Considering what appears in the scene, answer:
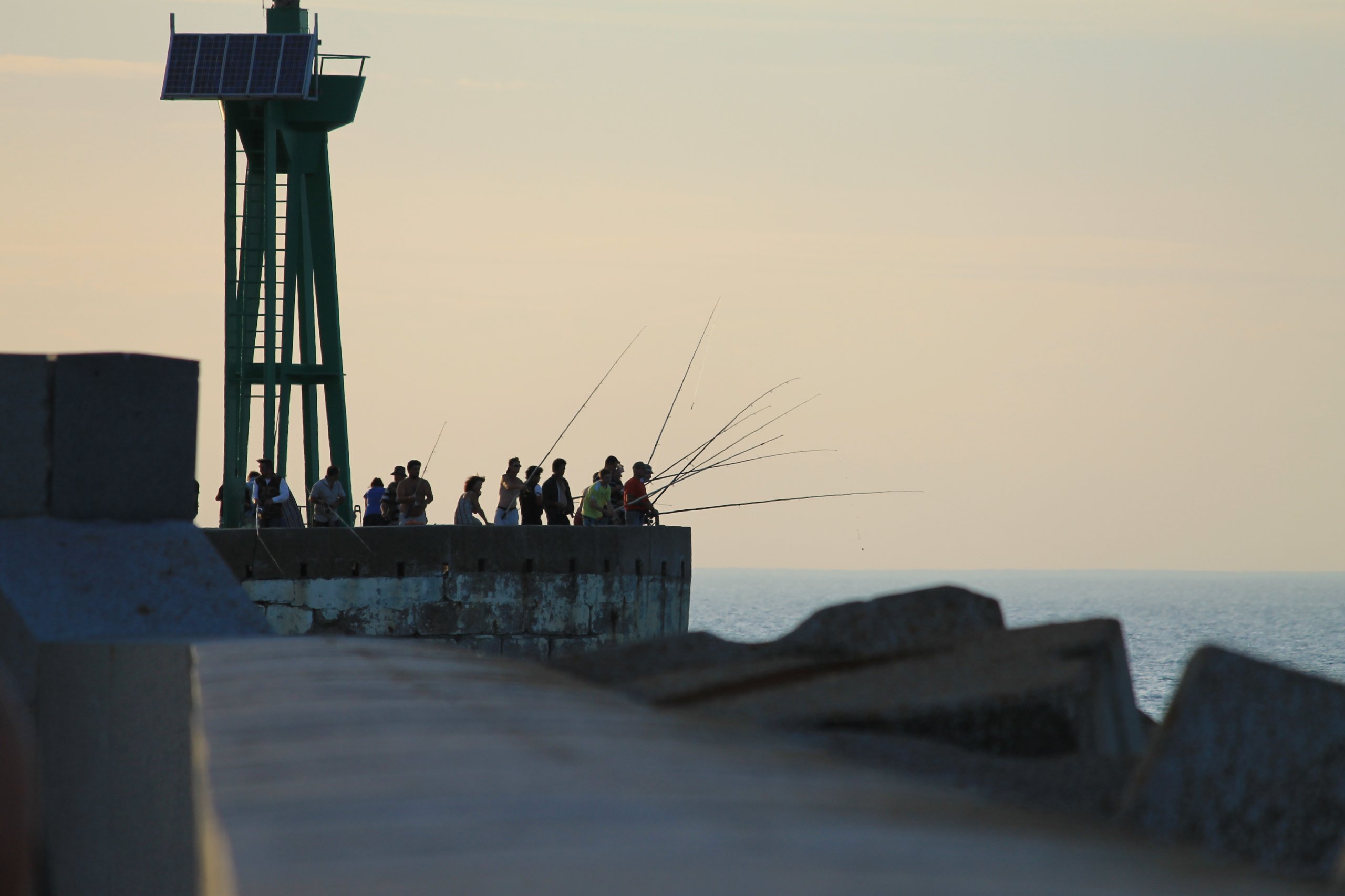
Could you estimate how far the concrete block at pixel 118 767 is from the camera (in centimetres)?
454

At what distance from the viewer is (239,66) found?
75.3 ft

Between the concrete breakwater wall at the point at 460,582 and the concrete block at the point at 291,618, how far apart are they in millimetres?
11

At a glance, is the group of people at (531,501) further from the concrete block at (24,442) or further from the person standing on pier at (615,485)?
the concrete block at (24,442)

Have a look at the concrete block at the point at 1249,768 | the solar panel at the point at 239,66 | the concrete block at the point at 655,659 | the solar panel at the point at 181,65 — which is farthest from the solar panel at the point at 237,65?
the concrete block at the point at 1249,768

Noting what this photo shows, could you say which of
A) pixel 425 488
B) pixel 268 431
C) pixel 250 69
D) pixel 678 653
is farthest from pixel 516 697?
pixel 250 69

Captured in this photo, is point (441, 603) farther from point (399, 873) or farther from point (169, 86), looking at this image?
point (399, 873)

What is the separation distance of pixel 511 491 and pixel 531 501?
1.53ft

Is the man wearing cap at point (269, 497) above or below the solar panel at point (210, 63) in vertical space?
below

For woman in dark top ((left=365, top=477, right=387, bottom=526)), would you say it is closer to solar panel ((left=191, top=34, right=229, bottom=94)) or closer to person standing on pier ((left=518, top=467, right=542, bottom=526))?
person standing on pier ((left=518, top=467, right=542, bottom=526))

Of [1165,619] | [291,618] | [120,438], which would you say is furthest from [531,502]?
[1165,619]

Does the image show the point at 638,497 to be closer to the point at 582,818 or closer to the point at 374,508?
the point at 374,508

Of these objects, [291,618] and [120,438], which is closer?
[120,438]

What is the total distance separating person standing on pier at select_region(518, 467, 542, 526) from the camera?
1744 centimetres

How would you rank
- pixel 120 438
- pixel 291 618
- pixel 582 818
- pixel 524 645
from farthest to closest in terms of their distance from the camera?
1. pixel 524 645
2. pixel 291 618
3. pixel 120 438
4. pixel 582 818
